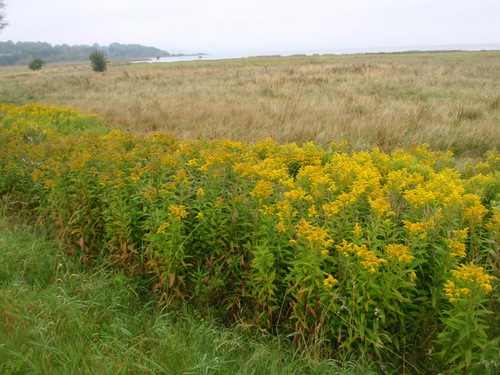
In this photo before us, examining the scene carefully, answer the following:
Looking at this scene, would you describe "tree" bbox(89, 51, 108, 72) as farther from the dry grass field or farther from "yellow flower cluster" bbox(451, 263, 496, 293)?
"yellow flower cluster" bbox(451, 263, 496, 293)

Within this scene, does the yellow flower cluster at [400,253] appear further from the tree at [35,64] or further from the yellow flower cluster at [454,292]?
the tree at [35,64]

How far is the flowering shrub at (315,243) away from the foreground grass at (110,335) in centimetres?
21

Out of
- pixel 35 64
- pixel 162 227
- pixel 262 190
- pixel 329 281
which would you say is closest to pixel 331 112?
pixel 262 190

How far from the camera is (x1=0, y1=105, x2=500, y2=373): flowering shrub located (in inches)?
94.3

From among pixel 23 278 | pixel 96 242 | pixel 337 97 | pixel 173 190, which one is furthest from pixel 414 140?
pixel 23 278

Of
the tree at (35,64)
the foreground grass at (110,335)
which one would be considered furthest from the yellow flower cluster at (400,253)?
the tree at (35,64)

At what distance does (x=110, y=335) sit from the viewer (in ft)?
9.13

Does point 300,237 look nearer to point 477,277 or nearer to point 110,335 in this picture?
point 477,277

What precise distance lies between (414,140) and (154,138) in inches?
246

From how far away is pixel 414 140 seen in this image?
8.29 meters

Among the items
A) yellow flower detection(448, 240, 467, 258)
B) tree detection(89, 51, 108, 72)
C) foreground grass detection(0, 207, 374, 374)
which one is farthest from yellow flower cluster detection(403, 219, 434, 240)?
tree detection(89, 51, 108, 72)

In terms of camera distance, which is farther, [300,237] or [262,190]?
[262,190]

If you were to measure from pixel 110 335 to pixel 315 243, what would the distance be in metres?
1.82

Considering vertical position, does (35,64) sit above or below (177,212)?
above
